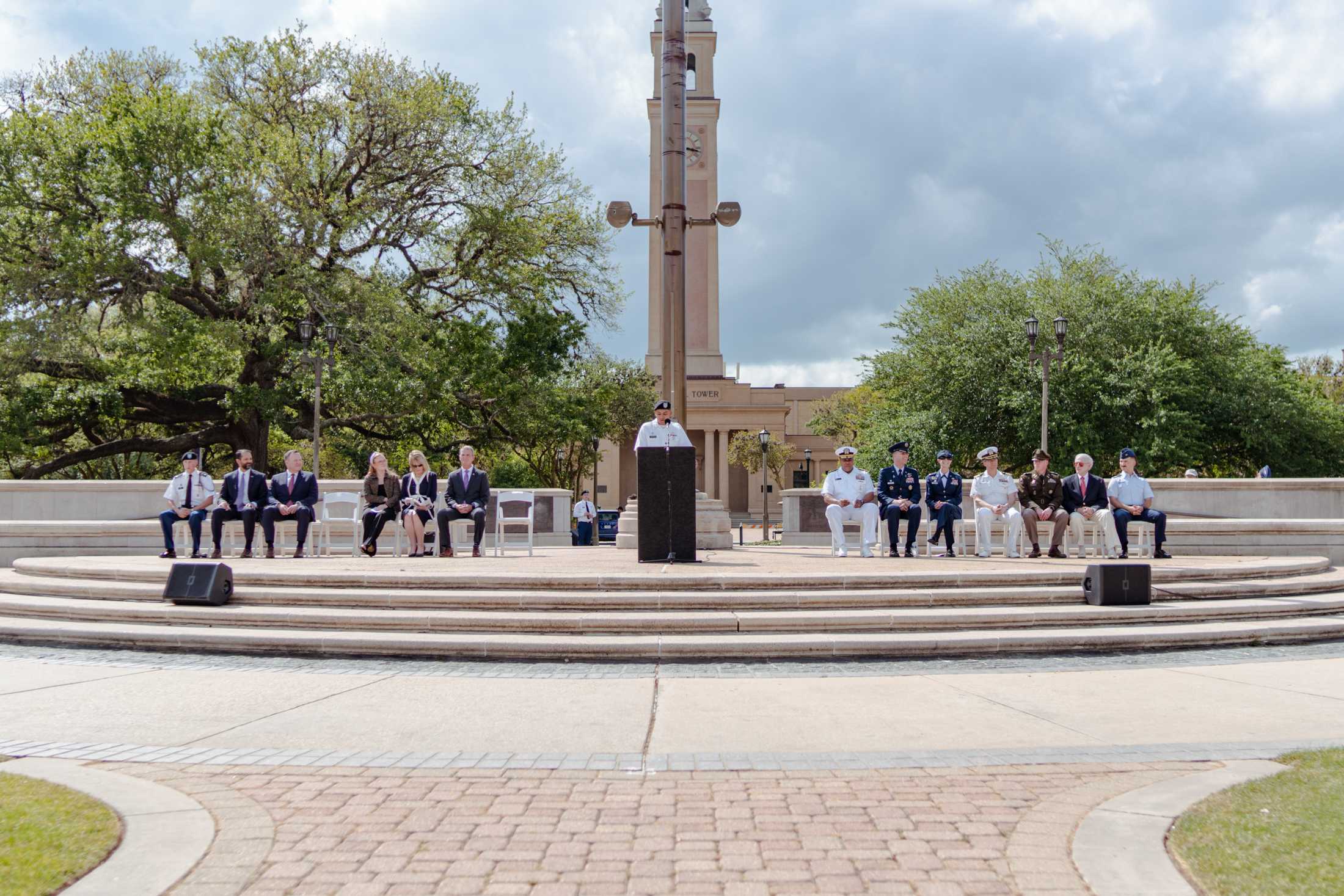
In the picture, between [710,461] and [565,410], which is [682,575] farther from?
[710,461]

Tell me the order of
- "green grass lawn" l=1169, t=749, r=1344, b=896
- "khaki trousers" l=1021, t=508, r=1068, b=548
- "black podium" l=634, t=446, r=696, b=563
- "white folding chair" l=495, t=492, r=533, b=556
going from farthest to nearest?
"white folding chair" l=495, t=492, r=533, b=556
"khaki trousers" l=1021, t=508, r=1068, b=548
"black podium" l=634, t=446, r=696, b=563
"green grass lawn" l=1169, t=749, r=1344, b=896

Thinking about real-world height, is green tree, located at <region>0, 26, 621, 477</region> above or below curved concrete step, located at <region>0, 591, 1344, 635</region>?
above

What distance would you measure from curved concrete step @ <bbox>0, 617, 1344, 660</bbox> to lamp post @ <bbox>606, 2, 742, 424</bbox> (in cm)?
647

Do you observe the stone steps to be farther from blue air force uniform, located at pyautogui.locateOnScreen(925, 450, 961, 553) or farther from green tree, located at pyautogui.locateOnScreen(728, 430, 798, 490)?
green tree, located at pyautogui.locateOnScreen(728, 430, 798, 490)

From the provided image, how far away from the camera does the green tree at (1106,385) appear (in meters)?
29.4

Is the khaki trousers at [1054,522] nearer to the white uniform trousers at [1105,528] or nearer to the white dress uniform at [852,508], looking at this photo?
the white uniform trousers at [1105,528]

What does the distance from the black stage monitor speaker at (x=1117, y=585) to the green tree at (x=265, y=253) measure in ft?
61.7

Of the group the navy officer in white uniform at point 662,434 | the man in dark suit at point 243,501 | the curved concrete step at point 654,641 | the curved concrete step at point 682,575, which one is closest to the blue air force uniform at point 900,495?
the curved concrete step at point 682,575

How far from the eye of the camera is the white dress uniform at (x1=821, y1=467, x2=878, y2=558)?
553 inches

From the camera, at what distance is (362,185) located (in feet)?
88.3

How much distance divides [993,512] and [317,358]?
16276 millimetres

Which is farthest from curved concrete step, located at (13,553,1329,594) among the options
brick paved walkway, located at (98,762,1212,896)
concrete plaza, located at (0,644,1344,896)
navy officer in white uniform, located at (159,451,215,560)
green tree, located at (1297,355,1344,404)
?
green tree, located at (1297,355,1344,404)

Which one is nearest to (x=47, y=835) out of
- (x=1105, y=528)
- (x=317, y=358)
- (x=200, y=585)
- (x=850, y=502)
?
(x=200, y=585)

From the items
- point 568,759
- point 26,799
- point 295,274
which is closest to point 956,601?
point 568,759
